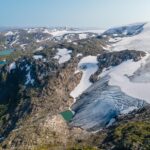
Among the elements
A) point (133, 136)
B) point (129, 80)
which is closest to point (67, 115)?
point (129, 80)

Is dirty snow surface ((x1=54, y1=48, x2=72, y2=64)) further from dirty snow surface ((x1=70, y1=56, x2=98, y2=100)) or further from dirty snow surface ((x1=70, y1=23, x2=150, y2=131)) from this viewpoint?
dirty snow surface ((x1=70, y1=23, x2=150, y2=131))

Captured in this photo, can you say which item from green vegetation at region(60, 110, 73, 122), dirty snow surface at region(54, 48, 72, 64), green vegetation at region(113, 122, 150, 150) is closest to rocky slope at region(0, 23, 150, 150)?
dirty snow surface at region(54, 48, 72, 64)

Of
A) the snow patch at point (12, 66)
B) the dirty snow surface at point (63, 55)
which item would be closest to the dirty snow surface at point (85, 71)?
the dirty snow surface at point (63, 55)

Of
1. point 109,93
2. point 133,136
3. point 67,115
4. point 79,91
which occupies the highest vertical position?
point 133,136

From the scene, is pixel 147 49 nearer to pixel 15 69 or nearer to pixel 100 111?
pixel 15 69

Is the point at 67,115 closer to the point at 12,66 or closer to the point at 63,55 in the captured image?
the point at 63,55

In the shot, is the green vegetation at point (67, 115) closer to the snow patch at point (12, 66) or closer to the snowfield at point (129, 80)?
the snowfield at point (129, 80)
